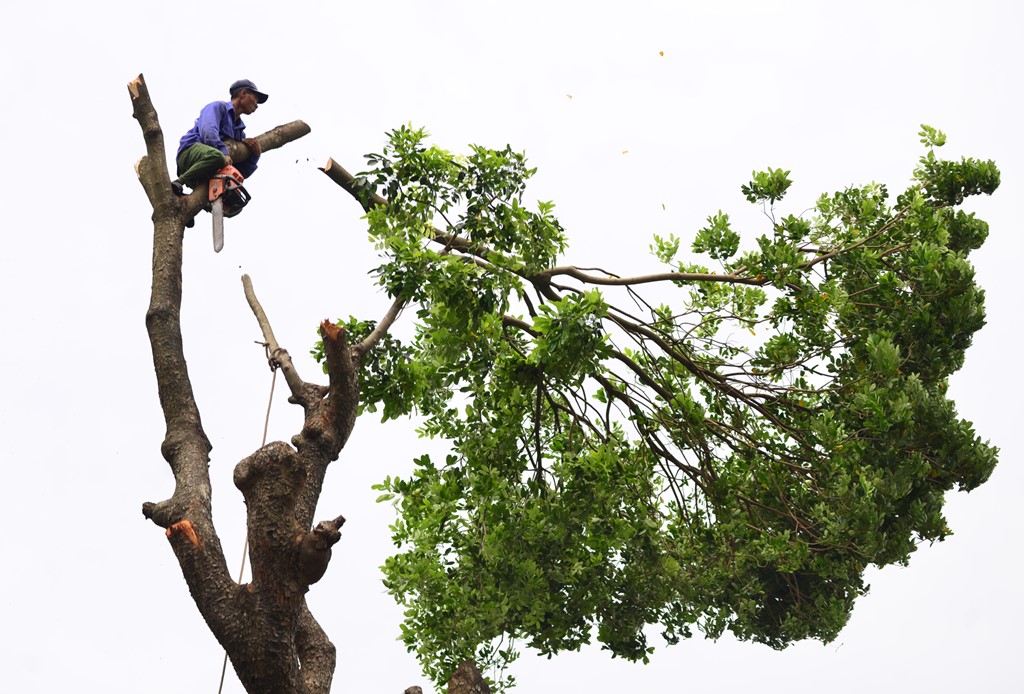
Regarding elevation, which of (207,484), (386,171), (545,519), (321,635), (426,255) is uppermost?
(386,171)

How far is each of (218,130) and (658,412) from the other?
4434 millimetres

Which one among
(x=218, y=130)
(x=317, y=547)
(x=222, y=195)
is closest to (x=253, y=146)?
(x=218, y=130)

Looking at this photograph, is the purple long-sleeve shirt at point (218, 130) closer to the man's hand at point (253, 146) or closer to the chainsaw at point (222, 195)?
the man's hand at point (253, 146)

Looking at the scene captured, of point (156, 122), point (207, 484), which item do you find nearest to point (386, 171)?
point (156, 122)

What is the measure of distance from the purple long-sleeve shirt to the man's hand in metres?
0.03

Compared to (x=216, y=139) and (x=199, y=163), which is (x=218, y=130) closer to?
(x=216, y=139)

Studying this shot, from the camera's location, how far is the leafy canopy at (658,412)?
8.53 meters

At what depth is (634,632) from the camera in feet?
36.2

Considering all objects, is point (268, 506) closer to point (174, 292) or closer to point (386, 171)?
point (174, 292)

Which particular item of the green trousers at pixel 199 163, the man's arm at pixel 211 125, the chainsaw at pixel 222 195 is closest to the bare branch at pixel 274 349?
the chainsaw at pixel 222 195

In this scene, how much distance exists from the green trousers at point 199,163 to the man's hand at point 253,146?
37 centimetres

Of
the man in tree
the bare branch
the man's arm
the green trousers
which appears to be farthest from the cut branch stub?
the man's arm

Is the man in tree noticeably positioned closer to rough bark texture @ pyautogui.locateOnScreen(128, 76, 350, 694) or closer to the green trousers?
the green trousers

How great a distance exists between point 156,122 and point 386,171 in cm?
165
